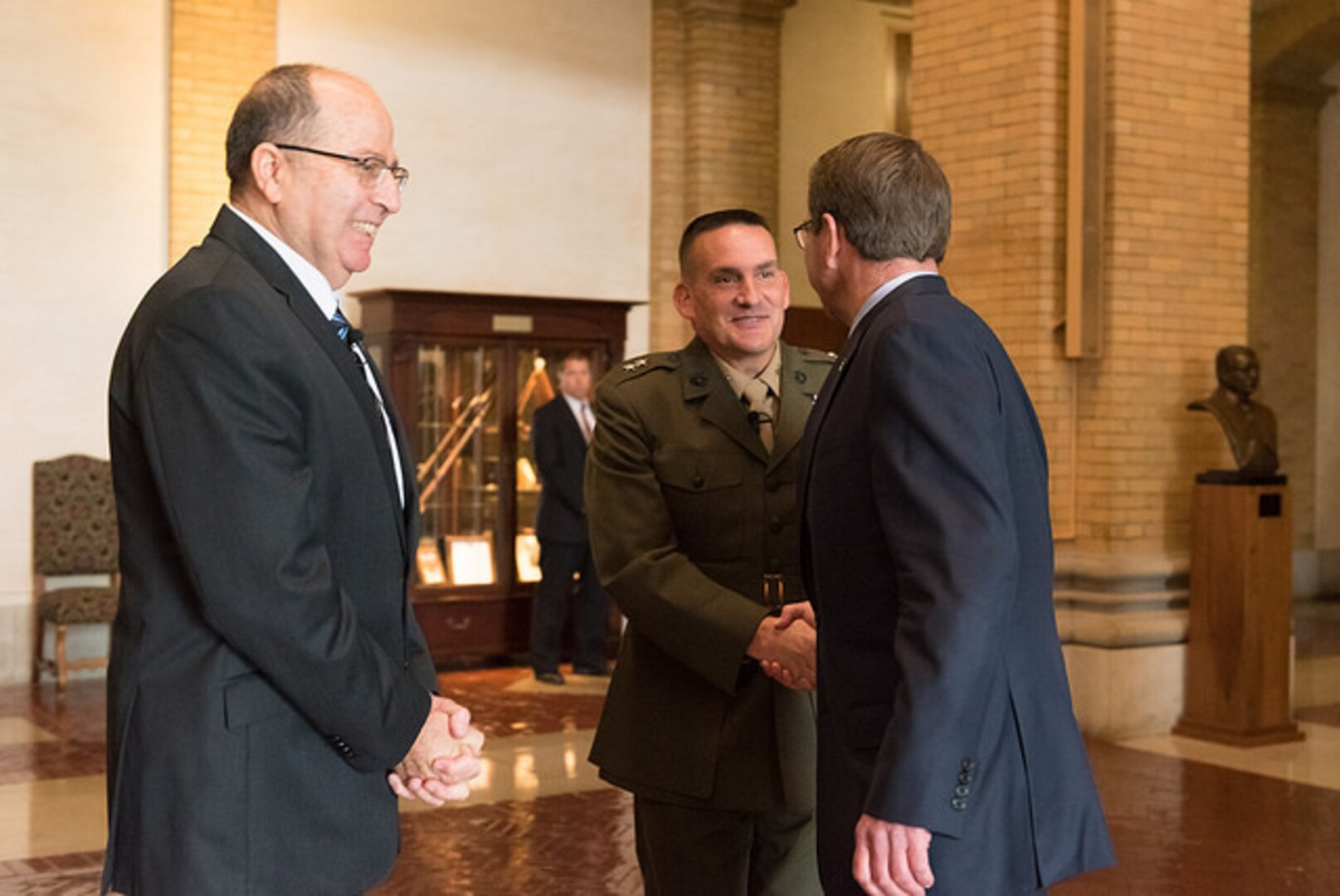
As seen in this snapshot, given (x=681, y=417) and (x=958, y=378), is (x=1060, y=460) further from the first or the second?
(x=958, y=378)

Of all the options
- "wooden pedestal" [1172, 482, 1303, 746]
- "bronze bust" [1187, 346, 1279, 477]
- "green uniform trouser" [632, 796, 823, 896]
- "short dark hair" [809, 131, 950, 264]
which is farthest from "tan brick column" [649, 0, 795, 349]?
"short dark hair" [809, 131, 950, 264]

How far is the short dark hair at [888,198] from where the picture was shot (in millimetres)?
2396

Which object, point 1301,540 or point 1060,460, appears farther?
point 1301,540

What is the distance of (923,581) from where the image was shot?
2.20 metres

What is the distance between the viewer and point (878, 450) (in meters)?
2.28

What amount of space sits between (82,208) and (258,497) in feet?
26.4

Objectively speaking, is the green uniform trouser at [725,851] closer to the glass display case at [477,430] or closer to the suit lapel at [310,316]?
the suit lapel at [310,316]

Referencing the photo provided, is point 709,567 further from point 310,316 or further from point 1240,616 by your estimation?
point 1240,616

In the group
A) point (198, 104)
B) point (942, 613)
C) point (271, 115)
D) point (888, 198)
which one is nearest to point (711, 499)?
point (888, 198)

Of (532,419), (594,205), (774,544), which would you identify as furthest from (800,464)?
(594,205)

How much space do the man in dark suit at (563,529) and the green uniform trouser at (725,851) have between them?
20.6ft

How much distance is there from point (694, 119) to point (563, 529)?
360cm

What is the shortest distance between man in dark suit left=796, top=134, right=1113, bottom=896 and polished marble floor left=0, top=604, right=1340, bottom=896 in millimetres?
2992

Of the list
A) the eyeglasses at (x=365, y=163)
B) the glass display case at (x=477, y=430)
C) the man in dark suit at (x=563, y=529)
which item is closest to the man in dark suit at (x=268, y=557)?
the eyeglasses at (x=365, y=163)
